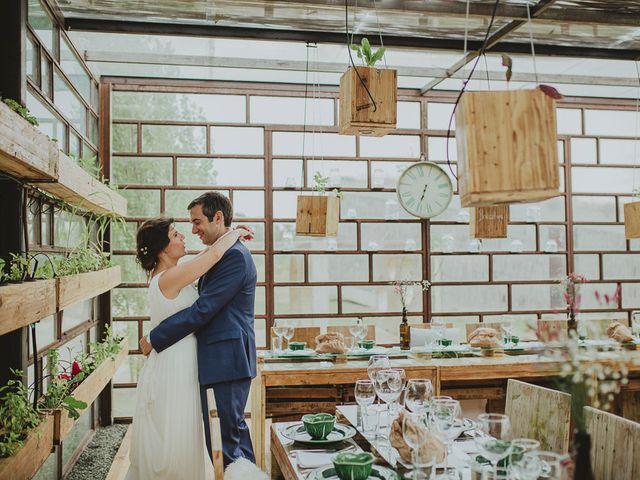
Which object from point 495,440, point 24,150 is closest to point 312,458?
point 495,440

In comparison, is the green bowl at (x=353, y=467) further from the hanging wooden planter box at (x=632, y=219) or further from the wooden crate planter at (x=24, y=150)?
the hanging wooden planter box at (x=632, y=219)

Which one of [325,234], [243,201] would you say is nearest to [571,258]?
[325,234]

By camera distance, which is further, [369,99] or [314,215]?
[314,215]

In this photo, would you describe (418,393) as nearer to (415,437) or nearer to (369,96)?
(415,437)

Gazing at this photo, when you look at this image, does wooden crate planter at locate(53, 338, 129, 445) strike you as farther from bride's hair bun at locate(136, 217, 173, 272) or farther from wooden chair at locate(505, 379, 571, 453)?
wooden chair at locate(505, 379, 571, 453)

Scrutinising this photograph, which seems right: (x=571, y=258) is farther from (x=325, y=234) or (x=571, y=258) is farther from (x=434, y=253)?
(x=325, y=234)

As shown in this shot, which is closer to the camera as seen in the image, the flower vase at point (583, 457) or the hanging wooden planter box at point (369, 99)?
the flower vase at point (583, 457)

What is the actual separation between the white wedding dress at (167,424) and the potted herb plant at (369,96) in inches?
56.4

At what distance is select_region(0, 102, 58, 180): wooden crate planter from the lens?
73.7 inches

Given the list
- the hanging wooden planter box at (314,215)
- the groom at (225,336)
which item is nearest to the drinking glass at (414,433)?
the groom at (225,336)

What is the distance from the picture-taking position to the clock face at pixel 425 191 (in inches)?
→ 220

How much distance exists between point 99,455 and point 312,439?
287cm

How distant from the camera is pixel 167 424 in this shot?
2.69 metres

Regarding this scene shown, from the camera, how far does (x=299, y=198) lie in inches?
196
